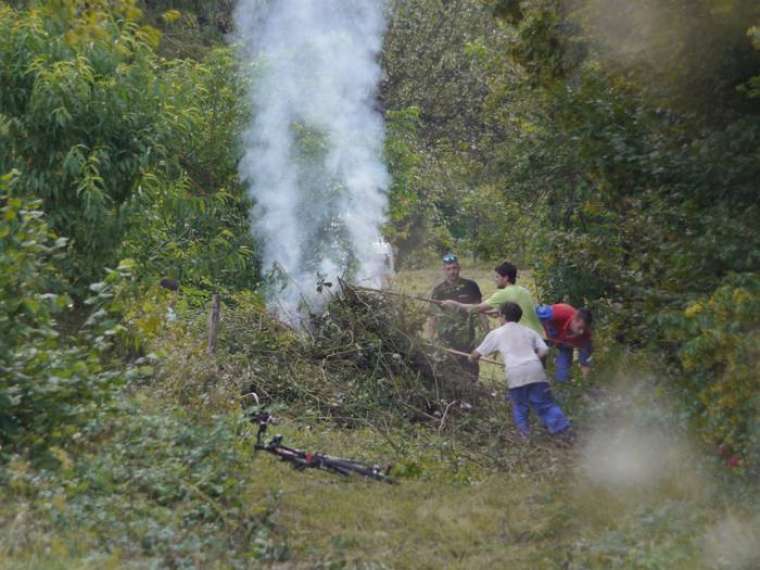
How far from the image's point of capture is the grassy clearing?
22.0 feet

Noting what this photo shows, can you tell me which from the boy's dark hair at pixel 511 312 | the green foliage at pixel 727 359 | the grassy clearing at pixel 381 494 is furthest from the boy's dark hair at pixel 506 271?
the green foliage at pixel 727 359

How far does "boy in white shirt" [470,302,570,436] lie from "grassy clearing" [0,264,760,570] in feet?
0.69

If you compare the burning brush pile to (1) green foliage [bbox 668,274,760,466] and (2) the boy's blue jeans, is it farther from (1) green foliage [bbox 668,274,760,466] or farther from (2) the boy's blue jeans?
(1) green foliage [bbox 668,274,760,466]

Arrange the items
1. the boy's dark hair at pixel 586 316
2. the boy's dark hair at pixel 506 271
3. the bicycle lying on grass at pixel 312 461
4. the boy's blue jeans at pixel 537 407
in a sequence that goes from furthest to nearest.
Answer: the boy's dark hair at pixel 586 316 < the boy's dark hair at pixel 506 271 < the boy's blue jeans at pixel 537 407 < the bicycle lying on grass at pixel 312 461

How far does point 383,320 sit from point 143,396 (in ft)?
10.5

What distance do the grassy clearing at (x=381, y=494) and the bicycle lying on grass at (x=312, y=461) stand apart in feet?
0.34

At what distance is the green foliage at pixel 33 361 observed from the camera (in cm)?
743

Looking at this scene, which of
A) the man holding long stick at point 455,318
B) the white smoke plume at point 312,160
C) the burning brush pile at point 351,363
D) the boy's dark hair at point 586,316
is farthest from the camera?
the white smoke plume at point 312,160

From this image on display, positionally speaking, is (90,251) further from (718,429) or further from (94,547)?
(718,429)

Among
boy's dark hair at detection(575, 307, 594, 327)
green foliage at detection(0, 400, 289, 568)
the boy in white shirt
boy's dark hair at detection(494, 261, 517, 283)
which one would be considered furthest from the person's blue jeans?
green foliage at detection(0, 400, 289, 568)

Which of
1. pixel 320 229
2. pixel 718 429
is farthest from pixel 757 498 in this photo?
pixel 320 229

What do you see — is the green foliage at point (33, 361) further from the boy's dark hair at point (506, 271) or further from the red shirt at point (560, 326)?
the red shirt at point (560, 326)

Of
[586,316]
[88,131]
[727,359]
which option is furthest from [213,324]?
[727,359]

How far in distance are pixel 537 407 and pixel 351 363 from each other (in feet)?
7.32
